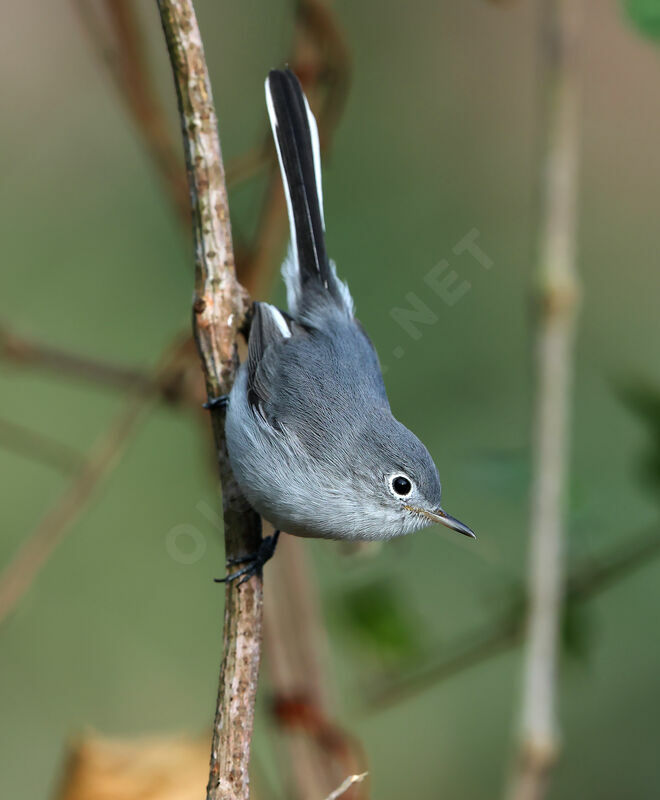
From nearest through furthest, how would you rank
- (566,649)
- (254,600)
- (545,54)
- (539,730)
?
(254,600), (539,730), (545,54), (566,649)

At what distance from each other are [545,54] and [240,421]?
1.23 meters

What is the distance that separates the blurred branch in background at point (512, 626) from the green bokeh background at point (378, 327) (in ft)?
2.80

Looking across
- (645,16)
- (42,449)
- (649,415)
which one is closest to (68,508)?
(42,449)

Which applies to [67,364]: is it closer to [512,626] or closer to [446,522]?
[446,522]

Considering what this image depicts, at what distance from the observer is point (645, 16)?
2.28 meters

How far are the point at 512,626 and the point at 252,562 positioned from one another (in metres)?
0.96

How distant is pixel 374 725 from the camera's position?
3.97 meters

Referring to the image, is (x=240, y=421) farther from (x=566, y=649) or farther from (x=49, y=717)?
(x=49, y=717)

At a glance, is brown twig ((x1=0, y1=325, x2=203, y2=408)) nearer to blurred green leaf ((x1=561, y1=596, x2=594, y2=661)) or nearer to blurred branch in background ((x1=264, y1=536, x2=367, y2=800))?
blurred branch in background ((x1=264, y1=536, x2=367, y2=800))

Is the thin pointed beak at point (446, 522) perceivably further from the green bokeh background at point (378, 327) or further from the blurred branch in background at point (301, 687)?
the green bokeh background at point (378, 327)

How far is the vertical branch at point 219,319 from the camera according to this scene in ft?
5.83

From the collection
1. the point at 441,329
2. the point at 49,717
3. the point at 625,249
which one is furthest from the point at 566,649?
the point at 625,249

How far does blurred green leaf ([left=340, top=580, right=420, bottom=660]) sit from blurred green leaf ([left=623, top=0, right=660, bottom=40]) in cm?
166

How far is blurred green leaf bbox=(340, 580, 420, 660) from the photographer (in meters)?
2.78
